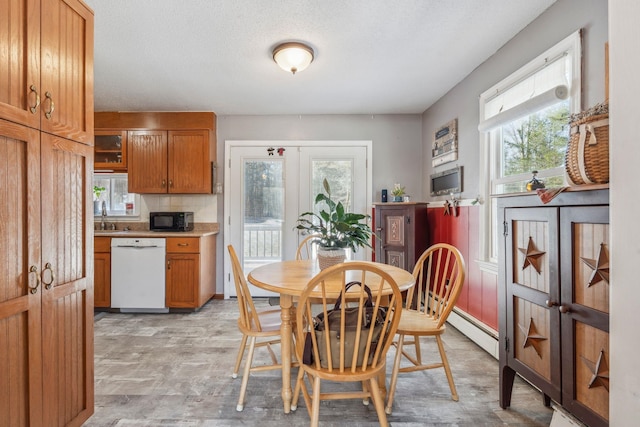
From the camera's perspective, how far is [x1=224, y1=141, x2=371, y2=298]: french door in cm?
407

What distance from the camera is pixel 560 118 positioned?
1975 millimetres

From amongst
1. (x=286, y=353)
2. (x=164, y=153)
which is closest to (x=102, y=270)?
(x=164, y=153)

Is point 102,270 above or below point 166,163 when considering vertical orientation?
below

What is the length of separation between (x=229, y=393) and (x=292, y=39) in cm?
241

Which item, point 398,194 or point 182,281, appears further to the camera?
point 398,194

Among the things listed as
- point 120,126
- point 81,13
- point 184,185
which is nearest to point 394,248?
point 184,185

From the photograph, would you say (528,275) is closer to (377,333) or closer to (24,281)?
(377,333)

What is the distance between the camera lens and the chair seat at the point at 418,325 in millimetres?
1801

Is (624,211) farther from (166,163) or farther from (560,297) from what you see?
(166,163)

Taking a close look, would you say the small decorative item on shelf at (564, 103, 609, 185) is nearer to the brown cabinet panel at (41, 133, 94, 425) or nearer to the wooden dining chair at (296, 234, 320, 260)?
the wooden dining chair at (296, 234, 320, 260)

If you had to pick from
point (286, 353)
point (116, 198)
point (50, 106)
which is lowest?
point (286, 353)

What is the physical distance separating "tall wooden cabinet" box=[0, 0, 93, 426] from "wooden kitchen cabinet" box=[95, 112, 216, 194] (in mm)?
2238

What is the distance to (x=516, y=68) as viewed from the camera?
2279 millimetres

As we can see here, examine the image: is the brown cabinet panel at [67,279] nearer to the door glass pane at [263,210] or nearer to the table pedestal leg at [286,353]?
the table pedestal leg at [286,353]
